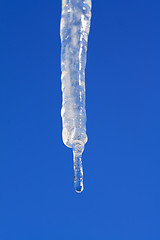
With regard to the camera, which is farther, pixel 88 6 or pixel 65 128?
pixel 88 6

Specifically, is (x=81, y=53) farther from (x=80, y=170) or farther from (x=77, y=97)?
(x=80, y=170)

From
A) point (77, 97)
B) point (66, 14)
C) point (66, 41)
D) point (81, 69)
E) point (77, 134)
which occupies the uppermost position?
point (66, 14)

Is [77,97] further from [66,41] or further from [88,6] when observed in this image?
[88,6]

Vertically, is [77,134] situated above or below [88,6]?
below

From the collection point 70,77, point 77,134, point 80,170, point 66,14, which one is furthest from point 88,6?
point 80,170
